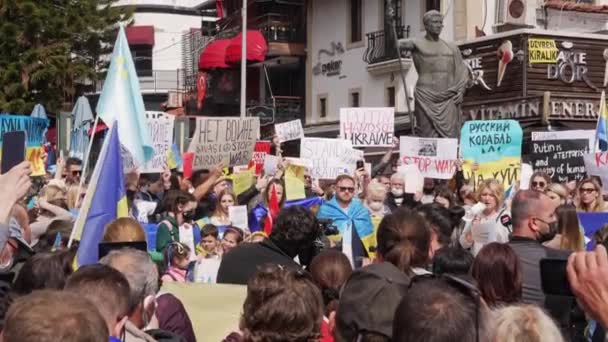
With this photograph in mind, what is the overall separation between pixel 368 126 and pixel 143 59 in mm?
38998

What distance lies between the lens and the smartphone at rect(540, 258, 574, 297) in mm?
3818

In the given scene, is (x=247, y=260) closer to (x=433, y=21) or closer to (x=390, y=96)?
(x=433, y=21)

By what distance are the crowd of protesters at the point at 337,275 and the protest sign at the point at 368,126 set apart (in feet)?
18.0

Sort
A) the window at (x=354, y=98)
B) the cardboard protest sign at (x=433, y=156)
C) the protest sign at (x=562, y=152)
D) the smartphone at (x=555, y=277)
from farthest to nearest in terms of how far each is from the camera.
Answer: the window at (x=354, y=98), the cardboard protest sign at (x=433, y=156), the protest sign at (x=562, y=152), the smartphone at (x=555, y=277)

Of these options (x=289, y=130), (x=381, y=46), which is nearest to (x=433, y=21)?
(x=289, y=130)

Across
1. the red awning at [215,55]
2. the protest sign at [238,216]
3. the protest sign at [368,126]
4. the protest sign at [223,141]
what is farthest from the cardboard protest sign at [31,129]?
the red awning at [215,55]

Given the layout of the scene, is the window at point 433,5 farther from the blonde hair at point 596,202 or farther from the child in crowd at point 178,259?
the child in crowd at point 178,259

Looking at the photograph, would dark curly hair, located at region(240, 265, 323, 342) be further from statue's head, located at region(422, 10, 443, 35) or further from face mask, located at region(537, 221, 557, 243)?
statue's head, located at region(422, 10, 443, 35)

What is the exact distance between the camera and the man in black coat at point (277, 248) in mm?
6297

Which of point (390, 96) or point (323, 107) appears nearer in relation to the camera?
point (390, 96)

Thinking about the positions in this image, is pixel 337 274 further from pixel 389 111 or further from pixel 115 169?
pixel 389 111

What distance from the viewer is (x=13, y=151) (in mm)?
7199

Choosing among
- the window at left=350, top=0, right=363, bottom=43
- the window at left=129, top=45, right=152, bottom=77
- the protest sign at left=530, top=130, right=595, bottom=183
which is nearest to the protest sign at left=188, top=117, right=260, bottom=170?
the protest sign at left=530, top=130, right=595, bottom=183

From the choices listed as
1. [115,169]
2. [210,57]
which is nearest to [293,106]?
[210,57]
